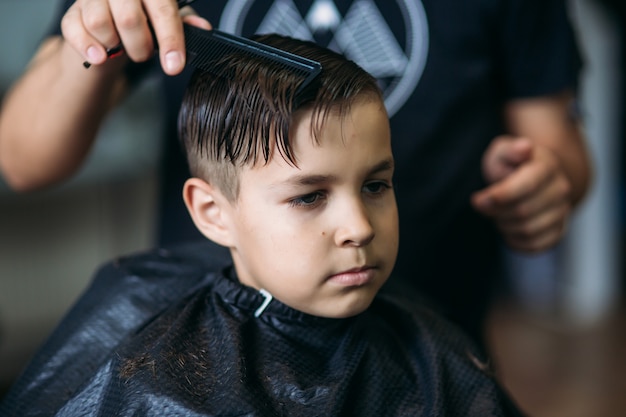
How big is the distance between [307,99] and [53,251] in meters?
2.56

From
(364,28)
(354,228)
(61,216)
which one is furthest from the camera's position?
(61,216)

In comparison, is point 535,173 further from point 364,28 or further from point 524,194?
point 364,28

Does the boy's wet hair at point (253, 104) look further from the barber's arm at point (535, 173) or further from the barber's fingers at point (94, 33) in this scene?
the barber's arm at point (535, 173)

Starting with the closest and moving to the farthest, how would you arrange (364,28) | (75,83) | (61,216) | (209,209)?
(209,209)
(75,83)
(364,28)
(61,216)

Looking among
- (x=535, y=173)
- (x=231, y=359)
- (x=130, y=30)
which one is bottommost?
(x=231, y=359)

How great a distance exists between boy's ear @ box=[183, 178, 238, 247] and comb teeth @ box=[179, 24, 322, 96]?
153 mm

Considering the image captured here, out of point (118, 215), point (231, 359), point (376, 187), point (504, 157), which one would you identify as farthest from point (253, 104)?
point (118, 215)

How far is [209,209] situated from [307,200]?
165 millimetres

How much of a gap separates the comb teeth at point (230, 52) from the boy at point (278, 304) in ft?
0.04

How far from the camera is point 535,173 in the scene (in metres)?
1.24

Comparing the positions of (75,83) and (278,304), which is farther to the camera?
(75,83)

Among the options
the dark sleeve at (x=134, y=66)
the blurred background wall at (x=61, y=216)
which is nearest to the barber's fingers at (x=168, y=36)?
the dark sleeve at (x=134, y=66)

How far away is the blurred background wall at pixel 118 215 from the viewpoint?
2867 mm

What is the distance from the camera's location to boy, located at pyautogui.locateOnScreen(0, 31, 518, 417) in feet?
2.76
